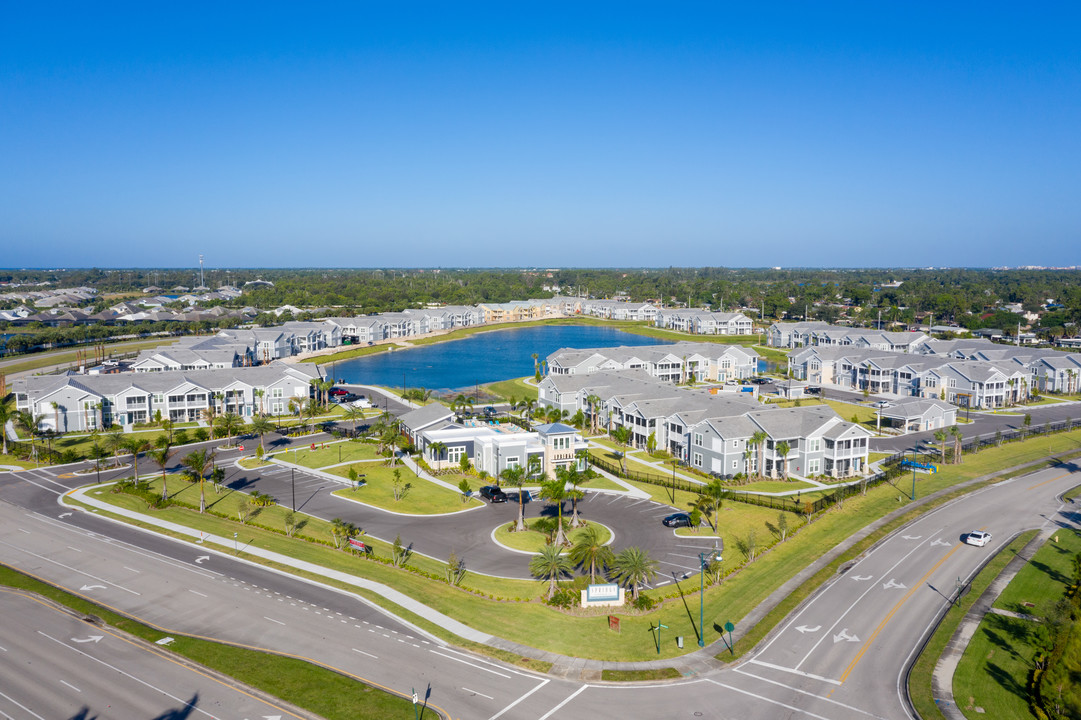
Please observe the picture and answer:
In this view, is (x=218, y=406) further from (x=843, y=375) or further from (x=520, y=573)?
(x=843, y=375)

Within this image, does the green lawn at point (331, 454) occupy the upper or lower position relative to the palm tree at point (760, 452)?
lower

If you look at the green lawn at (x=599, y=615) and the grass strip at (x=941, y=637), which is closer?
the grass strip at (x=941, y=637)

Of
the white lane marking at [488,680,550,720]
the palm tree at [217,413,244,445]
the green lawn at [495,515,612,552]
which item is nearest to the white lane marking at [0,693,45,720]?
the white lane marking at [488,680,550,720]

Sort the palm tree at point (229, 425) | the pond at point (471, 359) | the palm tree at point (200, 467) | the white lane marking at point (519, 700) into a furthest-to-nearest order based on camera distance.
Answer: the pond at point (471, 359), the palm tree at point (229, 425), the palm tree at point (200, 467), the white lane marking at point (519, 700)

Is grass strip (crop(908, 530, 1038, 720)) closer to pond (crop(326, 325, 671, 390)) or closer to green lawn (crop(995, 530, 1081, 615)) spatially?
green lawn (crop(995, 530, 1081, 615))

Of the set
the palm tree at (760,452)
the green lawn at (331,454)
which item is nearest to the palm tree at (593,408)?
the palm tree at (760,452)

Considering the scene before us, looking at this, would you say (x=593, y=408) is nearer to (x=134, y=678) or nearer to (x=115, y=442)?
(x=115, y=442)

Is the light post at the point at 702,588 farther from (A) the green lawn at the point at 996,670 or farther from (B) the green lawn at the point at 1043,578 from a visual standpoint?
(B) the green lawn at the point at 1043,578
